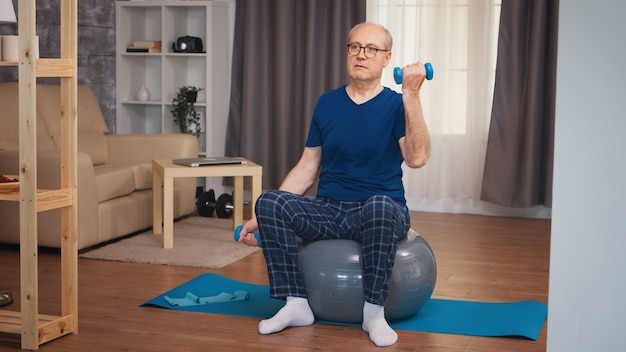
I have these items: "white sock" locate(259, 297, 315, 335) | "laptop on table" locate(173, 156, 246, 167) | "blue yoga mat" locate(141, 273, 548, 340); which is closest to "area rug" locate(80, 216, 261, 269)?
"laptop on table" locate(173, 156, 246, 167)

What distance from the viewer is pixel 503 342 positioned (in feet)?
9.30

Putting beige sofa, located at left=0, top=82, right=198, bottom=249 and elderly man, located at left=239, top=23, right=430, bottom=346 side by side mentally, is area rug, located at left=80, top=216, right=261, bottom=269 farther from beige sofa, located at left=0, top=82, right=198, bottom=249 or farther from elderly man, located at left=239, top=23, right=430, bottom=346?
elderly man, located at left=239, top=23, right=430, bottom=346

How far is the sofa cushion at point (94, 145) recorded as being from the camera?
5.00m

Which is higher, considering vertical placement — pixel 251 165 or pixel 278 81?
pixel 278 81

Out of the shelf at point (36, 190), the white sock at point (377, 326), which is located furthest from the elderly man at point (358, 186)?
the shelf at point (36, 190)

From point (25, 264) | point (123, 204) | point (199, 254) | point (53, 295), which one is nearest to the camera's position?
point (25, 264)

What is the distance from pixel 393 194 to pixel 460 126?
2952 mm

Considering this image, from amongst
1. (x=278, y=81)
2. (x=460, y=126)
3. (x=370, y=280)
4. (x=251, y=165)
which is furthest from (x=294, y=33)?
(x=370, y=280)

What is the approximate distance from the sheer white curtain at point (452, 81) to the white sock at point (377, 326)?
314 cm

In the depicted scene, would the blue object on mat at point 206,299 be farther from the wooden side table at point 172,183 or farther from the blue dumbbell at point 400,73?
the blue dumbbell at point 400,73

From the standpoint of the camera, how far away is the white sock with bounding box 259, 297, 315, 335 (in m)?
2.89

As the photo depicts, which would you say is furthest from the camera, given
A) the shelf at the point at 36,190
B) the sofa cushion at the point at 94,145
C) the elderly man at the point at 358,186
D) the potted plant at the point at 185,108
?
the potted plant at the point at 185,108

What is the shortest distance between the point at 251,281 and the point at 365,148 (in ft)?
3.34

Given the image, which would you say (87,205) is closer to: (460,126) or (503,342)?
(503,342)
